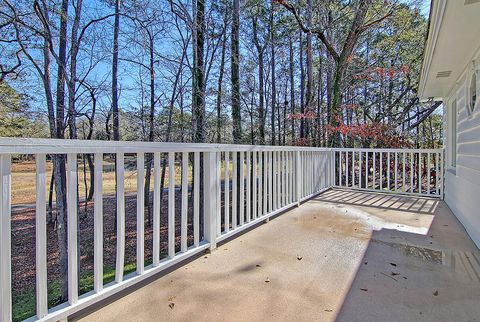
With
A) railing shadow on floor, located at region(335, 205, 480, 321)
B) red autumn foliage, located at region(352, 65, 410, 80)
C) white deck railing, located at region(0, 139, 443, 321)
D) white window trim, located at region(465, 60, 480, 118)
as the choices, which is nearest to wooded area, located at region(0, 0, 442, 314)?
red autumn foliage, located at region(352, 65, 410, 80)

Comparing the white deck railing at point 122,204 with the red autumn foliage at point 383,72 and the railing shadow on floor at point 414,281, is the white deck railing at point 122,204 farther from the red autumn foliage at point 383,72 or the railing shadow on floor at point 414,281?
the red autumn foliage at point 383,72

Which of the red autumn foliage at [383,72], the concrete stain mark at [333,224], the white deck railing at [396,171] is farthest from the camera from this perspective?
the red autumn foliage at [383,72]

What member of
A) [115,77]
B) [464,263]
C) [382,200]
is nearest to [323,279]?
[464,263]

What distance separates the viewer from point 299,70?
12.0 m

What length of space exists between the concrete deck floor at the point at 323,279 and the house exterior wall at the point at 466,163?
246 mm

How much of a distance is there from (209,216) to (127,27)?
12.9 ft

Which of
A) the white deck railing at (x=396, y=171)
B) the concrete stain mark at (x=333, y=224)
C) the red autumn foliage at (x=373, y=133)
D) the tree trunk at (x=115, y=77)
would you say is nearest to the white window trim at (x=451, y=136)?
the white deck railing at (x=396, y=171)

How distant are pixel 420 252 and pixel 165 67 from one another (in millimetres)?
5120

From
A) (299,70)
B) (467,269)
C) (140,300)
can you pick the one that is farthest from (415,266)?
(299,70)

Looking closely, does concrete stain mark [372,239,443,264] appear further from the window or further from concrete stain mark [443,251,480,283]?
the window

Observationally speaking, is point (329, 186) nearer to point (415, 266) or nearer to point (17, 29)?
point (415, 266)

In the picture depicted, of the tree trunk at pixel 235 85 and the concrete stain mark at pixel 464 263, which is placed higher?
the tree trunk at pixel 235 85

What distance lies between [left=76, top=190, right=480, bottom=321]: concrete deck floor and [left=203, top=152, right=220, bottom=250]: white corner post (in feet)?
0.68

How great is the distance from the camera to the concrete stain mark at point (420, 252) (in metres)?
2.36
